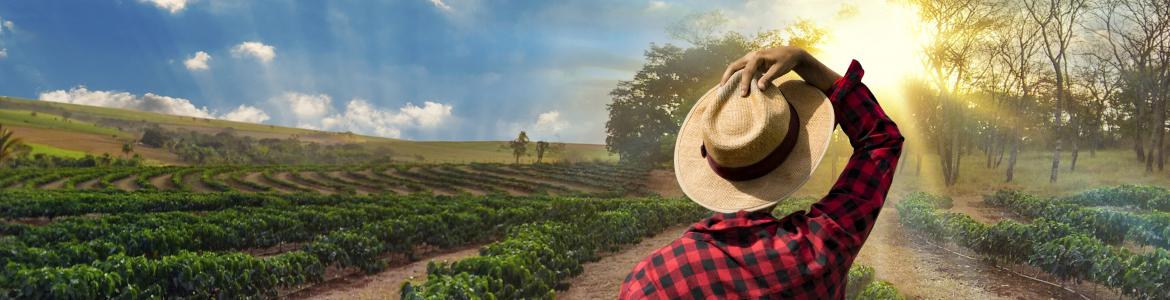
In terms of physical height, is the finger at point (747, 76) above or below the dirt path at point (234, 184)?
above

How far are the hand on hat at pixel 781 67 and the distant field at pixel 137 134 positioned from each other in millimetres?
39650

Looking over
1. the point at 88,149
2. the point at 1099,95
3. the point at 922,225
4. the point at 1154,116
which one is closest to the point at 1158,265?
the point at 922,225

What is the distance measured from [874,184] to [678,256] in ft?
1.92

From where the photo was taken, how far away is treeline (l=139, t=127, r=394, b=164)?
43969 mm

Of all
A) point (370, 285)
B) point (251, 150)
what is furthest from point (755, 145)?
point (251, 150)

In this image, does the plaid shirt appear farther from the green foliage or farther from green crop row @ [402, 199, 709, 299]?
the green foliage

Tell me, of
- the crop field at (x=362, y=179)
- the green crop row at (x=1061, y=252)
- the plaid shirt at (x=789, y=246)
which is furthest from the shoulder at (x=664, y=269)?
the crop field at (x=362, y=179)

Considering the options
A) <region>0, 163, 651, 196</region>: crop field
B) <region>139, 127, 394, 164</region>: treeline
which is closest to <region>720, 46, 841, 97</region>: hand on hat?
<region>0, 163, 651, 196</region>: crop field

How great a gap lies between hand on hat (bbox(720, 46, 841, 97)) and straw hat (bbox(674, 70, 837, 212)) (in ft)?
0.09

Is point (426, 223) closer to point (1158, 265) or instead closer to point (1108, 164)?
point (1158, 265)

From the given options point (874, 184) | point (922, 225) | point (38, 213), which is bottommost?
point (38, 213)

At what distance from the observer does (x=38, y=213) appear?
74.0 feet

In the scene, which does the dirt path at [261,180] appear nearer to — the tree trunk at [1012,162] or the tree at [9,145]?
the tree at [9,145]

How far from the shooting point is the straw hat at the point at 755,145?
6.22 ft
